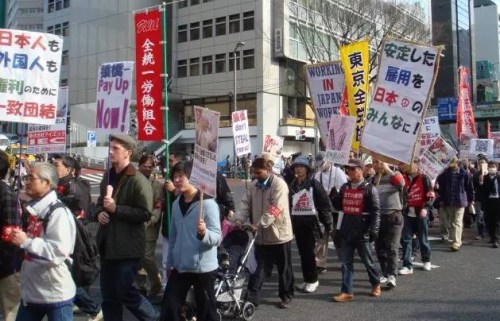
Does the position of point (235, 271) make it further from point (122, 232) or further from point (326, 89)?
point (326, 89)

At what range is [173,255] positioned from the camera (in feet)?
15.1

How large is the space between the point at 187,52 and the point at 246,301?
39.5 meters

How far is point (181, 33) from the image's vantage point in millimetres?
44125

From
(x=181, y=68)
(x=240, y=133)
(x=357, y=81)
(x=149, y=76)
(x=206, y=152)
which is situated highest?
(x=181, y=68)

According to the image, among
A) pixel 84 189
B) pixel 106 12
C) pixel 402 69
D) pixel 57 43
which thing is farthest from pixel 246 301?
pixel 106 12

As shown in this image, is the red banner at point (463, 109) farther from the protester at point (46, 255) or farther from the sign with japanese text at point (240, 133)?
the protester at point (46, 255)

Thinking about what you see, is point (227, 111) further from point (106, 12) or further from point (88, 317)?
point (88, 317)

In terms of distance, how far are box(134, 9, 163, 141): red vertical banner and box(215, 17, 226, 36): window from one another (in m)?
34.6

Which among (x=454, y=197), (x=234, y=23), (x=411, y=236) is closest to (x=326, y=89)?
(x=411, y=236)

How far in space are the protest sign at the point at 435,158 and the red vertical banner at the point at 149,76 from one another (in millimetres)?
4562

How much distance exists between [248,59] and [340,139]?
32.7m

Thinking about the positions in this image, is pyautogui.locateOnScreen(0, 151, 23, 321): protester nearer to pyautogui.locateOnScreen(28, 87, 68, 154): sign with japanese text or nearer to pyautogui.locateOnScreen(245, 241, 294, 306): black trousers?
pyautogui.locateOnScreen(245, 241, 294, 306): black trousers

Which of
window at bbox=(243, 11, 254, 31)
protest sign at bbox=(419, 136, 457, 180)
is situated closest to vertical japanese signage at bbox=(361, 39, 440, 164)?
protest sign at bbox=(419, 136, 457, 180)

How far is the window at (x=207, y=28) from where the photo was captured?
42128mm
